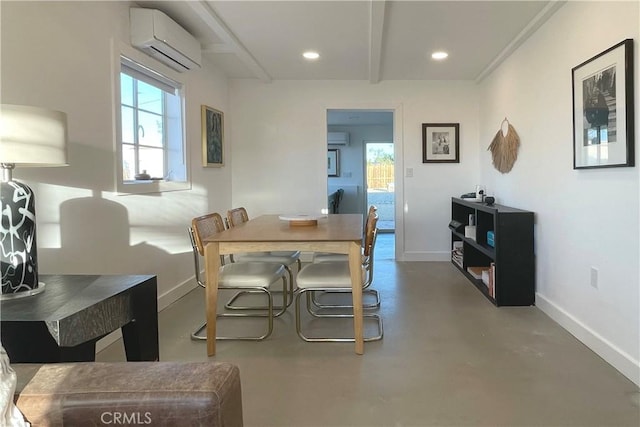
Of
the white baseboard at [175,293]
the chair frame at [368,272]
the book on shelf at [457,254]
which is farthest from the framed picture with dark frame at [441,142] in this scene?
the white baseboard at [175,293]

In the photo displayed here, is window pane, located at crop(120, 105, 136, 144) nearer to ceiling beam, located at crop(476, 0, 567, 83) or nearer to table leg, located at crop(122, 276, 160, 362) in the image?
table leg, located at crop(122, 276, 160, 362)

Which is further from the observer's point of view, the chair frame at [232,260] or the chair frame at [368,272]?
the chair frame at [232,260]

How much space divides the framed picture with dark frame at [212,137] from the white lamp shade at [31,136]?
8.94 ft

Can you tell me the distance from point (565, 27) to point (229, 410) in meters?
3.08

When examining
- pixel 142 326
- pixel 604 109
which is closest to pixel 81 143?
pixel 142 326

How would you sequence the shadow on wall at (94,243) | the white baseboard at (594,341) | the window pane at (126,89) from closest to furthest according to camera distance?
the white baseboard at (594,341)
the shadow on wall at (94,243)
the window pane at (126,89)

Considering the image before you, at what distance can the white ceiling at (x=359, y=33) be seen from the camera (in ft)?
9.78

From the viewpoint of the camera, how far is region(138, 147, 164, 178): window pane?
10.9 ft

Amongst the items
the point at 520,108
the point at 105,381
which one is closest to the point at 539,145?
the point at 520,108

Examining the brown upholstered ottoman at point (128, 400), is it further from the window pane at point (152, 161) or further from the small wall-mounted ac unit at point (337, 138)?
the small wall-mounted ac unit at point (337, 138)

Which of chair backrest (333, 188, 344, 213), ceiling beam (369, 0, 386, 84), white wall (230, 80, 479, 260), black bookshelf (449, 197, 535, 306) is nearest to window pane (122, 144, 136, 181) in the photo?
ceiling beam (369, 0, 386, 84)

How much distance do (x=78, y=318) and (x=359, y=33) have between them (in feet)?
9.90

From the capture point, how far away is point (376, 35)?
135 inches

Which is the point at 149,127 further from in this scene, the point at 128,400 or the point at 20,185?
the point at 128,400
